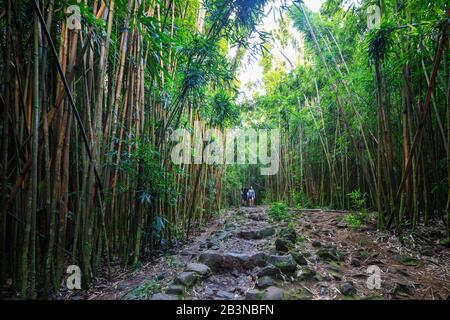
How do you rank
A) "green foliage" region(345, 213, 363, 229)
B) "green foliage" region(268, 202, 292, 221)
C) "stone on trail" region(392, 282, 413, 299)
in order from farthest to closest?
"green foliage" region(268, 202, 292, 221) → "green foliage" region(345, 213, 363, 229) → "stone on trail" region(392, 282, 413, 299)

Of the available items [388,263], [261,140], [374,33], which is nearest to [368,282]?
[388,263]

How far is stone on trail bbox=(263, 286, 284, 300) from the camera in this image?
4.57 feet

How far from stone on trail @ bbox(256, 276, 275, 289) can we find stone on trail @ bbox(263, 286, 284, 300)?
0.08m

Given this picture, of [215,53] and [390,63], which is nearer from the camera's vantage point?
[215,53]

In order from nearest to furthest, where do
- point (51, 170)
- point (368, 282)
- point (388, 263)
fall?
1. point (51, 170)
2. point (368, 282)
3. point (388, 263)

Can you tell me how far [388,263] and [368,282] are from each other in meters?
0.54

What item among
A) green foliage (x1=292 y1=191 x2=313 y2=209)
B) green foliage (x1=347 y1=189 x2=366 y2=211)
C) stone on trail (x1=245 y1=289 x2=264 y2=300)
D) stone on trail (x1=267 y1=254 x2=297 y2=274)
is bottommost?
green foliage (x1=292 y1=191 x2=313 y2=209)

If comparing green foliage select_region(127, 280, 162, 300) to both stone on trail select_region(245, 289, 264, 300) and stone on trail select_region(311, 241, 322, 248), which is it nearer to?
stone on trail select_region(245, 289, 264, 300)

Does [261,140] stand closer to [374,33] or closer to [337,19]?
[337,19]

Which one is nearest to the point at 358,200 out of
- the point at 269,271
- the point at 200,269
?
the point at 269,271

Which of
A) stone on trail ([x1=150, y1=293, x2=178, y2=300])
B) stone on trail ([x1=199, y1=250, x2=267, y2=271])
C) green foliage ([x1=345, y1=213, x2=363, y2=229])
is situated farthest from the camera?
green foliage ([x1=345, y1=213, x2=363, y2=229])

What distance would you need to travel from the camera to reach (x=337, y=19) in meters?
4.21

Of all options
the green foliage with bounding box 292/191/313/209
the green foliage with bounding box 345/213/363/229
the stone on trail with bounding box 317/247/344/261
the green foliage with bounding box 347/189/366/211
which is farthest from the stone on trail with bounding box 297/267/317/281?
the green foliage with bounding box 292/191/313/209

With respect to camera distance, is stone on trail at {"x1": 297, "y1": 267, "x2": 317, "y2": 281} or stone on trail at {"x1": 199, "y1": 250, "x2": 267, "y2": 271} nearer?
stone on trail at {"x1": 297, "y1": 267, "x2": 317, "y2": 281}
